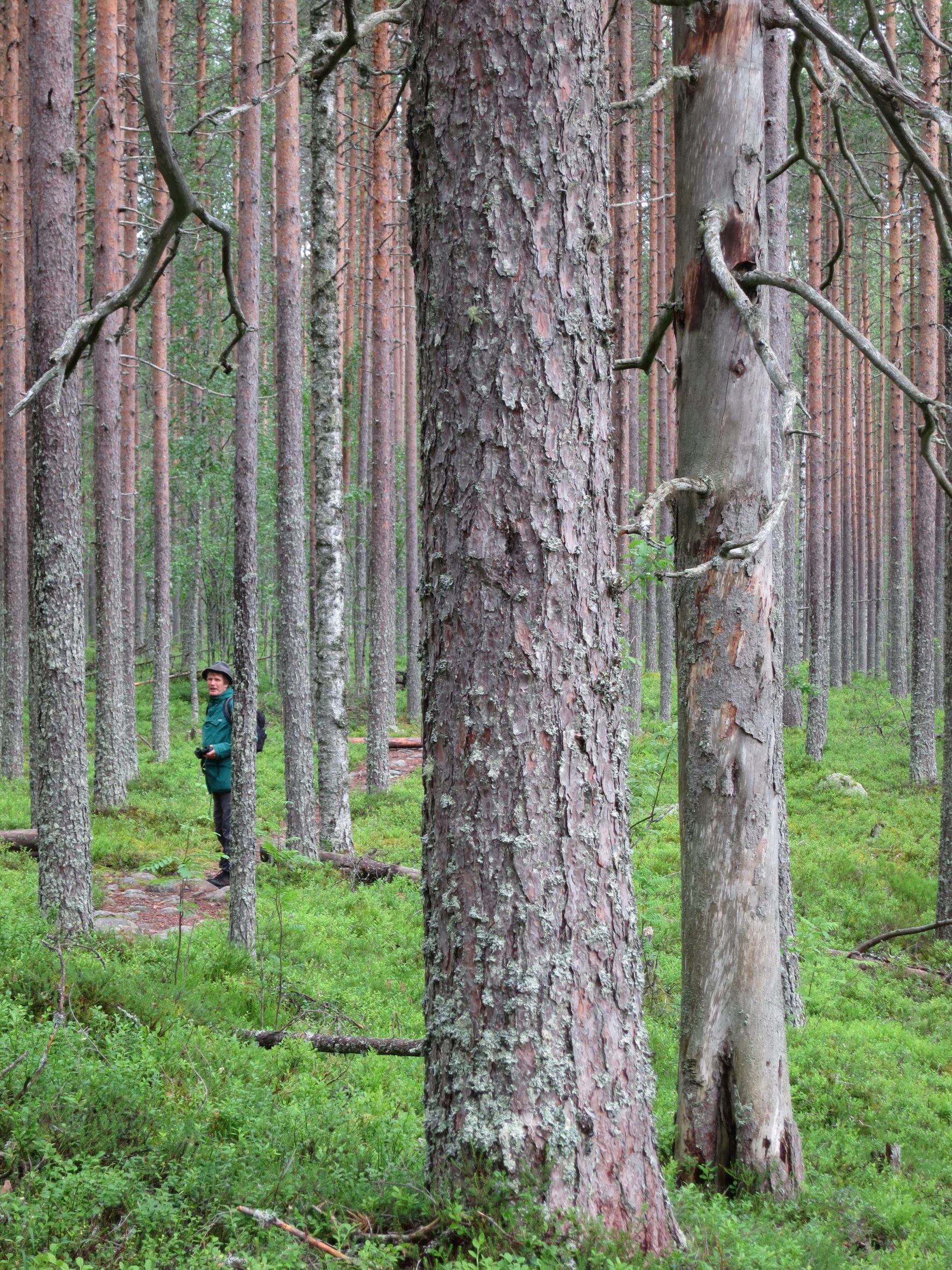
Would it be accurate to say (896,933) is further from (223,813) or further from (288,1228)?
(223,813)

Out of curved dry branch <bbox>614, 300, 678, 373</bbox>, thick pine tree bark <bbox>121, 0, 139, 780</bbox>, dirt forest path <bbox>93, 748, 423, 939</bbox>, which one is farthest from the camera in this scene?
thick pine tree bark <bbox>121, 0, 139, 780</bbox>

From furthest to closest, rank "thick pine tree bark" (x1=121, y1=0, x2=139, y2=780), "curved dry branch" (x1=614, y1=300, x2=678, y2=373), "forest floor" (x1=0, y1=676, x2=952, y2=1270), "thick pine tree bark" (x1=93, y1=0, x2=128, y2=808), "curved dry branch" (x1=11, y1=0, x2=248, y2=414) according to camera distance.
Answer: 1. "thick pine tree bark" (x1=121, y1=0, x2=139, y2=780)
2. "thick pine tree bark" (x1=93, y1=0, x2=128, y2=808)
3. "curved dry branch" (x1=614, y1=300, x2=678, y2=373)
4. "forest floor" (x1=0, y1=676, x2=952, y2=1270)
5. "curved dry branch" (x1=11, y1=0, x2=248, y2=414)

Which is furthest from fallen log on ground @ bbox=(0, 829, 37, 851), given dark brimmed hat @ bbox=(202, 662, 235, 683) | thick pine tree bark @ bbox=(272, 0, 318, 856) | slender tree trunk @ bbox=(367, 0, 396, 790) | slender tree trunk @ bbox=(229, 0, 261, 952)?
slender tree trunk @ bbox=(367, 0, 396, 790)

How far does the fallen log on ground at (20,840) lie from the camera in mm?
9992

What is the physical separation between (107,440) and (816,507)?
1376 centimetres

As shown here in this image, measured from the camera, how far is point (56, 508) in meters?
6.12

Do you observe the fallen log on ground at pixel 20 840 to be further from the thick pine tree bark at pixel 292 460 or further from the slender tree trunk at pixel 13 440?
the slender tree trunk at pixel 13 440

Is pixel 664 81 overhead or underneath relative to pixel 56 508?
overhead

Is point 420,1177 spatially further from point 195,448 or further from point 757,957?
point 195,448

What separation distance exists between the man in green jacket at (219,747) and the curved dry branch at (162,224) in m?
5.77

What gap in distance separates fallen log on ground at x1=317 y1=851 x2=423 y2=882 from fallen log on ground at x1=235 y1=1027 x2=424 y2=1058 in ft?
17.1

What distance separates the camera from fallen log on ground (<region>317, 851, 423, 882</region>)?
10.2 meters

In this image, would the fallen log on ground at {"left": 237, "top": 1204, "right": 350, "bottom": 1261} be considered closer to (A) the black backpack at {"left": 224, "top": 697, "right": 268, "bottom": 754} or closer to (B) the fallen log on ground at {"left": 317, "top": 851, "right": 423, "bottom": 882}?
(A) the black backpack at {"left": 224, "top": 697, "right": 268, "bottom": 754}

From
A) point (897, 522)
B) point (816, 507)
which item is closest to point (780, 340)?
point (816, 507)
